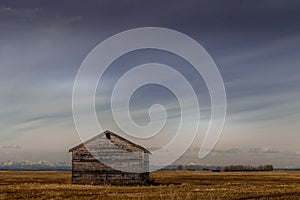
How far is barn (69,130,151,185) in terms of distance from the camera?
52719 millimetres

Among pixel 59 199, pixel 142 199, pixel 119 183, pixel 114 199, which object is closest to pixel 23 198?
pixel 59 199

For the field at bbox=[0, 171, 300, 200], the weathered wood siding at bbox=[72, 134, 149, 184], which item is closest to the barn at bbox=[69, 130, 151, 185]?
the weathered wood siding at bbox=[72, 134, 149, 184]

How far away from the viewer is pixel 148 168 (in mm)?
55844

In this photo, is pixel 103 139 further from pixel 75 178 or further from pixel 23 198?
pixel 23 198

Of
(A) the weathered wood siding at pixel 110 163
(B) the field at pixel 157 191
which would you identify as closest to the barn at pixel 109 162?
(A) the weathered wood siding at pixel 110 163

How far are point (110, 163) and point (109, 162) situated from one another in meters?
0.17

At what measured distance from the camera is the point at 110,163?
5281cm

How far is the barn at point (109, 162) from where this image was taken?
52.7m

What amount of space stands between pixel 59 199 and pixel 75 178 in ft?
83.1

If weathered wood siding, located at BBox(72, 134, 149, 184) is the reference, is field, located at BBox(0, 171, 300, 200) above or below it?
below

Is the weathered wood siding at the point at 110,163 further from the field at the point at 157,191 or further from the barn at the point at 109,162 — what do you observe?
the field at the point at 157,191

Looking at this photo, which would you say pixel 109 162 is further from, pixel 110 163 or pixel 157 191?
pixel 157 191

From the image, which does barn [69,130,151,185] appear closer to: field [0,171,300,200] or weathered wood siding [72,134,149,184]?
weathered wood siding [72,134,149,184]

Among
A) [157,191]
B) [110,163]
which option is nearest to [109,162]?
[110,163]
